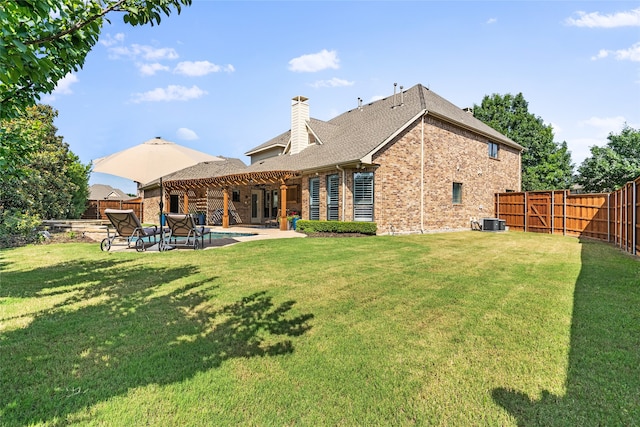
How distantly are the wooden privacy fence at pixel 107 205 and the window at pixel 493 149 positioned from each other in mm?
27886

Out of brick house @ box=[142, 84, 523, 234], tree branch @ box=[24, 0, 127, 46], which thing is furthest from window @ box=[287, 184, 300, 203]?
tree branch @ box=[24, 0, 127, 46]

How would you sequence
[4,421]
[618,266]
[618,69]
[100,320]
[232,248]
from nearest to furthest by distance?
1. [4,421]
2. [100,320]
3. [618,266]
4. [232,248]
5. [618,69]

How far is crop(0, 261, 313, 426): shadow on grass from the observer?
251 centimetres

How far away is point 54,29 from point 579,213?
67.4 ft

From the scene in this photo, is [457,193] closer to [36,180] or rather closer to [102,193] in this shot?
[36,180]

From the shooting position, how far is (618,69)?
15.5 m

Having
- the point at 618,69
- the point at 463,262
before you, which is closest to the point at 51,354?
the point at 463,262

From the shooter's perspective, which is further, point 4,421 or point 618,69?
point 618,69

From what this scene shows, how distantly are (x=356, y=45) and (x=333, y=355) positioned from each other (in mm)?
13475

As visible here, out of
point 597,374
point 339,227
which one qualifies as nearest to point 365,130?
point 339,227

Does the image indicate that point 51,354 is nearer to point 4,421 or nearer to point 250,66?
point 4,421

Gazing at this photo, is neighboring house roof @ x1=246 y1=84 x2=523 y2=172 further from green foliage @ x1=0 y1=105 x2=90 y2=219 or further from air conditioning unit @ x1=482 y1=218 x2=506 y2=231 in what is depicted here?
green foliage @ x1=0 y1=105 x2=90 y2=219

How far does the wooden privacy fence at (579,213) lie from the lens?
1020 cm

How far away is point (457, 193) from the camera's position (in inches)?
727
